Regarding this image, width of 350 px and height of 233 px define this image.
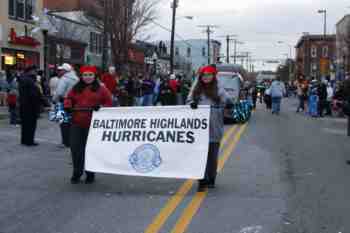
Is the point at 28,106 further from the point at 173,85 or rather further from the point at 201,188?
the point at 173,85

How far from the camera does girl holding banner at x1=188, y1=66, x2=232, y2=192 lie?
8172 millimetres

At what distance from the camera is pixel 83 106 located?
856 cm

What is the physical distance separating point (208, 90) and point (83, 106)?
5.93 ft

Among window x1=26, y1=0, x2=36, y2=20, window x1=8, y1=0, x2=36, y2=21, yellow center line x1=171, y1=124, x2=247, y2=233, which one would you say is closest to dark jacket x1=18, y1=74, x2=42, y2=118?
yellow center line x1=171, y1=124, x2=247, y2=233

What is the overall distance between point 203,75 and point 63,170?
3.13 metres

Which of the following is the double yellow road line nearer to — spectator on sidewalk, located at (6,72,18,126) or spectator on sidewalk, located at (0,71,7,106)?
spectator on sidewalk, located at (6,72,18,126)

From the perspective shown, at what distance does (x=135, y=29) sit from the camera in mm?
32531

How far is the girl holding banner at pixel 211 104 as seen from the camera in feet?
26.8

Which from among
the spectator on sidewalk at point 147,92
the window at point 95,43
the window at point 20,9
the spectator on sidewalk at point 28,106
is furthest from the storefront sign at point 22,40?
the spectator on sidewalk at point 28,106

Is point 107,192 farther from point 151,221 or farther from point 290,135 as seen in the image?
point 290,135

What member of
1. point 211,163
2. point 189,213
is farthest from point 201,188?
point 189,213

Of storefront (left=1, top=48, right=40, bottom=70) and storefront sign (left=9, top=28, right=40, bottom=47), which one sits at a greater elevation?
storefront sign (left=9, top=28, right=40, bottom=47)

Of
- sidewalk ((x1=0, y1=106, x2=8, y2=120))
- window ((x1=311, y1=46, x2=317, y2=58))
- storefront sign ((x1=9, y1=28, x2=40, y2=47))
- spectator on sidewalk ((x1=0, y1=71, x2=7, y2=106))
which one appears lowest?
sidewalk ((x1=0, y1=106, x2=8, y2=120))

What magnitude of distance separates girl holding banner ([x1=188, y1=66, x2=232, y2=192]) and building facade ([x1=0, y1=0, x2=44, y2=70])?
21.7 m
